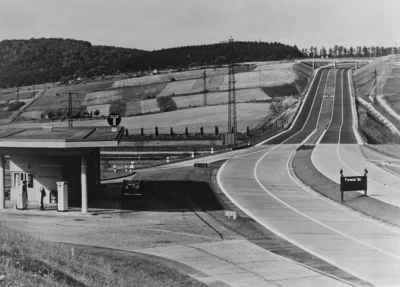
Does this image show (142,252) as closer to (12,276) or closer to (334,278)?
(334,278)

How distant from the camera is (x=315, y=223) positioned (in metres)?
37.2

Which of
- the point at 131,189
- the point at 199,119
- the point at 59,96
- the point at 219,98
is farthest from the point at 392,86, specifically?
the point at 131,189

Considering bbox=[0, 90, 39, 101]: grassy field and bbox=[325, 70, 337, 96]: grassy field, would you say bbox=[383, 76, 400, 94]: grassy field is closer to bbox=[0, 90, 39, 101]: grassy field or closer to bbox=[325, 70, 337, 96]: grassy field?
bbox=[325, 70, 337, 96]: grassy field

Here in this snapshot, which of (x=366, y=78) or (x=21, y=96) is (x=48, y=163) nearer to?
(x=366, y=78)

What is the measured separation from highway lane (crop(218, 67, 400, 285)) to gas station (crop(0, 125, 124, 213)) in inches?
409

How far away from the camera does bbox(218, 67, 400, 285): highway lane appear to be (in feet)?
87.8

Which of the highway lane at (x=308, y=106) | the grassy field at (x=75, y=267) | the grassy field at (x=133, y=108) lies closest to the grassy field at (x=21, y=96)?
the grassy field at (x=133, y=108)

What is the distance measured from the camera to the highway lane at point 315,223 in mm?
26755

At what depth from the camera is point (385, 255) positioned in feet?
92.5

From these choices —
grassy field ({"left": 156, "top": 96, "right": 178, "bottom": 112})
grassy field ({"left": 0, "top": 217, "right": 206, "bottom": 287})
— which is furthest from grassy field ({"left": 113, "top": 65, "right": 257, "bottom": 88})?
grassy field ({"left": 0, "top": 217, "right": 206, "bottom": 287})

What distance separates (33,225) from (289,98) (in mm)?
112934

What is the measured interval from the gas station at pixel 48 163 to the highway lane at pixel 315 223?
10389 millimetres

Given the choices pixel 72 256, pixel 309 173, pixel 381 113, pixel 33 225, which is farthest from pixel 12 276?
pixel 381 113

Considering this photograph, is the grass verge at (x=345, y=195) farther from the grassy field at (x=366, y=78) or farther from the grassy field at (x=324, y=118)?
the grassy field at (x=366, y=78)
